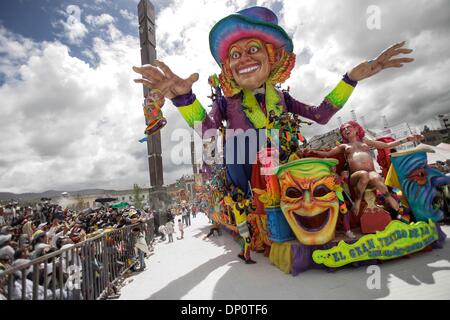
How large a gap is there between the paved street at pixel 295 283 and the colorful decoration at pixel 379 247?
0.11 meters

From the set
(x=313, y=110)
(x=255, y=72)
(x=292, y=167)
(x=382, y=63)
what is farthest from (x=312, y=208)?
(x=382, y=63)

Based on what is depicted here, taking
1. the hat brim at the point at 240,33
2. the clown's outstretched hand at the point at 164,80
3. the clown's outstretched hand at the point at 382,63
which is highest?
the hat brim at the point at 240,33

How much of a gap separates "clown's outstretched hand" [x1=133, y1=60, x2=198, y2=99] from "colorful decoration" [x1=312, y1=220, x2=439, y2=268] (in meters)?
2.43

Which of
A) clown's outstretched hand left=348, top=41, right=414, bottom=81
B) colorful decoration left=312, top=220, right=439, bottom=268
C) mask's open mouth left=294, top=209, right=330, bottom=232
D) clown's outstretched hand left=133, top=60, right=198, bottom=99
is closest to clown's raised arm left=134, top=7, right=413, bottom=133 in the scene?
clown's outstretched hand left=348, top=41, right=414, bottom=81

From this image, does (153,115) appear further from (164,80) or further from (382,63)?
(382,63)

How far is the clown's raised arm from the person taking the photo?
3.55 metres

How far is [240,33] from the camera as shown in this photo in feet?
11.9

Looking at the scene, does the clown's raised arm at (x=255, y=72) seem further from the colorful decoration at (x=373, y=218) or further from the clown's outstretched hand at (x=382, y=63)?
the colorful decoration at (x=373, y=218)

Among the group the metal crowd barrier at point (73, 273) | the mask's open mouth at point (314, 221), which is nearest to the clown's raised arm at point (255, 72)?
the mask's open mouth at point (314, 221)

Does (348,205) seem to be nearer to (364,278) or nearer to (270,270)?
(364,278)

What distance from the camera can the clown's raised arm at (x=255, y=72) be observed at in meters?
3.55

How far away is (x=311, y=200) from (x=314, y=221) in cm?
26
